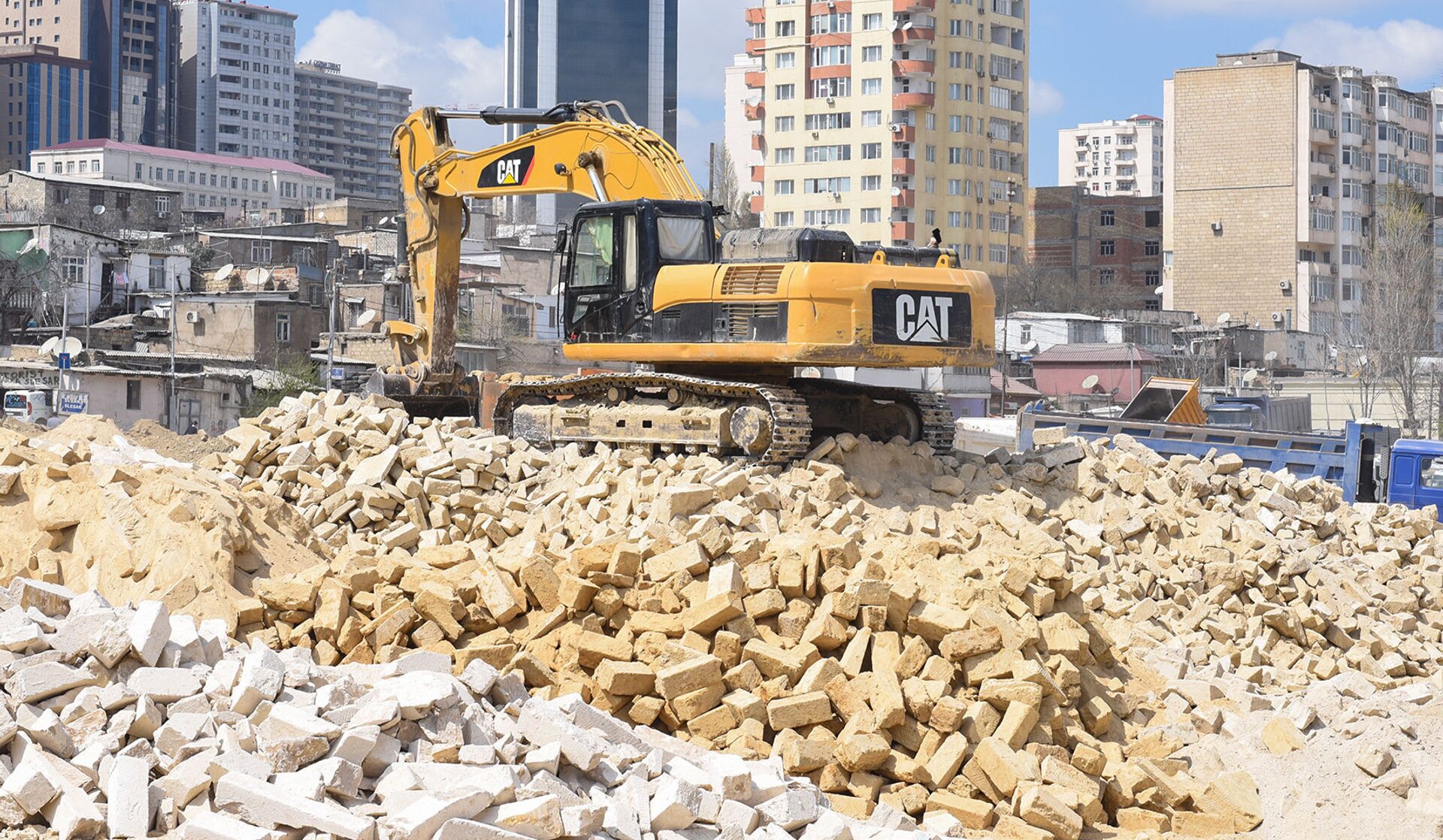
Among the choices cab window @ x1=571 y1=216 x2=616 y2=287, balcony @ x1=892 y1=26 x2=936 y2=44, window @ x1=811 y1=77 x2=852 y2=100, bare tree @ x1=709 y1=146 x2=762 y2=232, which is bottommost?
cab window @ x1=571 y1=216 x2=616 y2=287

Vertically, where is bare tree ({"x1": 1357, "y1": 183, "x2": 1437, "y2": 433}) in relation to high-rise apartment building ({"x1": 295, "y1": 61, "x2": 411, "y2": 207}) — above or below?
below

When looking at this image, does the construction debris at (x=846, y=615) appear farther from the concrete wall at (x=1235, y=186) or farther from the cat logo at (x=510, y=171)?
the concrete wall at (x=1235, y=186)

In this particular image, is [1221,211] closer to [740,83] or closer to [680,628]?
[740,83]

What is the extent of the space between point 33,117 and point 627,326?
4470 inches

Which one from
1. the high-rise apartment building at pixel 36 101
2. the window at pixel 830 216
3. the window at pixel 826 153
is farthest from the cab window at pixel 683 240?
the high-rise apartment building at pixel 36 101

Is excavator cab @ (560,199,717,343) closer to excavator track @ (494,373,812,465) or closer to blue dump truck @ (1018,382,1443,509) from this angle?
excavator track @ (494,373,812,465)

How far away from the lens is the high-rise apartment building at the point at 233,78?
128 metres

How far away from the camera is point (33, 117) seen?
113062mm

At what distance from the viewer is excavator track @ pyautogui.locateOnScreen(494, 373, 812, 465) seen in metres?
12.6

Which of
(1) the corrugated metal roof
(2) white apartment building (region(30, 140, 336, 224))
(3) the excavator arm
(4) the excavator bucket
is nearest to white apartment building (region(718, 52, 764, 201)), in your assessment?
(2) white apartment building (region(30, 140, 336, 224))

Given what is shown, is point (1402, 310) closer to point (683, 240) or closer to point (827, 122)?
point (827, 122)

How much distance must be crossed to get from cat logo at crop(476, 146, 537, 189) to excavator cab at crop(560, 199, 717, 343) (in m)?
1.27

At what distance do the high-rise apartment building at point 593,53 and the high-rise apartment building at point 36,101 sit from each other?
38.4 meters

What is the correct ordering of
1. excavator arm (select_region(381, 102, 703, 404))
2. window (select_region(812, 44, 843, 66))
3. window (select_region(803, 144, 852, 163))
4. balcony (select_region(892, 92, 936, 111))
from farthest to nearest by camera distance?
window (select_region(803, 144, 852, 163))
window (select_region(812, 44, 843, 66))
balcony (select_region(892, 92, 936, 111))
excavator arm (select_region(381, 102, 703, 404))
